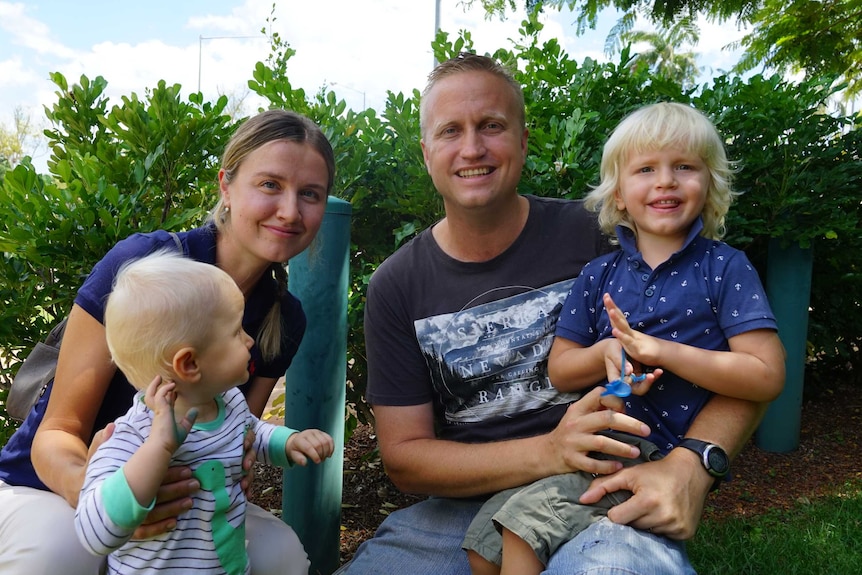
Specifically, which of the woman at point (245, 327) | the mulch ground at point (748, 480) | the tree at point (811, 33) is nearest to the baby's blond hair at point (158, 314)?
the woman at point (245, 327)

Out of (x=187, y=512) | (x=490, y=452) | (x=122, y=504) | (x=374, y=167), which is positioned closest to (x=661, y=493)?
(x=490, y=452)

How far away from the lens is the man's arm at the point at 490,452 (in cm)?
203

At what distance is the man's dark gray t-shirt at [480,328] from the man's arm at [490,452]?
0.11 meters

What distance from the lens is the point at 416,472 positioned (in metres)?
2.46

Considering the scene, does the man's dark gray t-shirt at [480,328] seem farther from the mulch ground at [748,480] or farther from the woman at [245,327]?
the mulch ground at [748,480]

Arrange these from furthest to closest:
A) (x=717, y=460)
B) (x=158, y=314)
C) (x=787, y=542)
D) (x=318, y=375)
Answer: (x=787, y=542) → (x=318, y=375) → (x=717, y=460) → (x=158, y=314)

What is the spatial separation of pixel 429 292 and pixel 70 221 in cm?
141

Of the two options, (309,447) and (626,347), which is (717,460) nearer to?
(626,347)

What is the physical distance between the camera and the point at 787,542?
135 inches

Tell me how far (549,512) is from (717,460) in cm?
50

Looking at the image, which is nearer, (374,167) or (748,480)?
(374,167)

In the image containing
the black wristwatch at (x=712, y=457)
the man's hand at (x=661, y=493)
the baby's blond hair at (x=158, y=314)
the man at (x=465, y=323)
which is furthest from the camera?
the man at (x=465, y=323)

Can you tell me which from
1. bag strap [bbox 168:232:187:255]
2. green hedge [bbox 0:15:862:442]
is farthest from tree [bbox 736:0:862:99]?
bag strap [bbox 168:232:187:255]

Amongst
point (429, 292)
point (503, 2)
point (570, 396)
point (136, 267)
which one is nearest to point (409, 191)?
point (429, 292)
